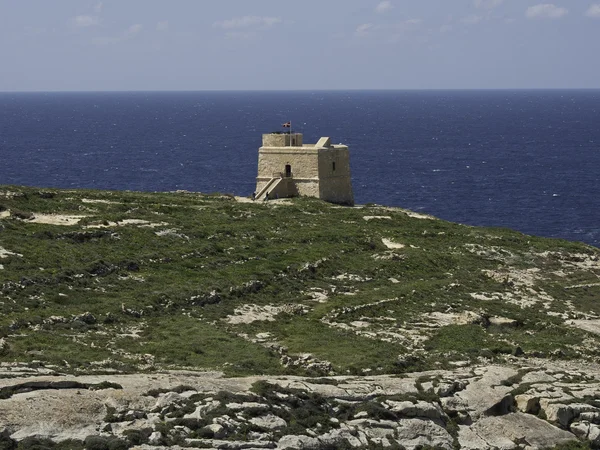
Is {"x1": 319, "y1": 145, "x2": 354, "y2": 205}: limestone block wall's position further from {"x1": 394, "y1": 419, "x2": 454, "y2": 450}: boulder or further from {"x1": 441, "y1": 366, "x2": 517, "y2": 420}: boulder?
{"x1": 394, "y1": 419, "x2": 454, "y2": 450}: boulder

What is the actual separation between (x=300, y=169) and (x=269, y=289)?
2725 centimetres

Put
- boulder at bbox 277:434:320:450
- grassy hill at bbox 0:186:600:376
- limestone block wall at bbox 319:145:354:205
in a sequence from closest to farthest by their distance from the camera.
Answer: boulder at bbox 277:434:320:450
grassy hill at bbox 0:186:600:376
limestone block wall at bbox 319:145:354:205

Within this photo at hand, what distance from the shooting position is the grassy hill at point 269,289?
35594mm

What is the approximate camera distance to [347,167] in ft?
246

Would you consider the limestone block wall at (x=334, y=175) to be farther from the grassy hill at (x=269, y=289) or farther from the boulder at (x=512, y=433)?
the boulder at (x=512, y=433)

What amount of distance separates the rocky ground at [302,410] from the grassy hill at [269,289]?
9.58 feet

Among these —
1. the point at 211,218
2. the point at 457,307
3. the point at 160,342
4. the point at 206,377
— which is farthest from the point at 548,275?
the point at 206,377

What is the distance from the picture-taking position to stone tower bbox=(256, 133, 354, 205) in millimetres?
71562

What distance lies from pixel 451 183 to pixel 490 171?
16963 mm

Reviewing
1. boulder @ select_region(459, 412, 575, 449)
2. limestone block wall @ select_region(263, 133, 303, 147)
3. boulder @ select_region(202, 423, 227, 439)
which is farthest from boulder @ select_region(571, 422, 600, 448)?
limestone block wall @ select_region(263, 133, 303, 147)

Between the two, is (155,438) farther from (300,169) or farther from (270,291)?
(300,169)

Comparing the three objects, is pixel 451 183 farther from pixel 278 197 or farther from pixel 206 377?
pixel 206 377

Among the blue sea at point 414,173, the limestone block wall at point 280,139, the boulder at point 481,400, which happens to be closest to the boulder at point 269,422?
the boulder at point 481,400

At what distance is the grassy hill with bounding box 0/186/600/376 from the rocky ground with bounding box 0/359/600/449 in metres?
2.92
